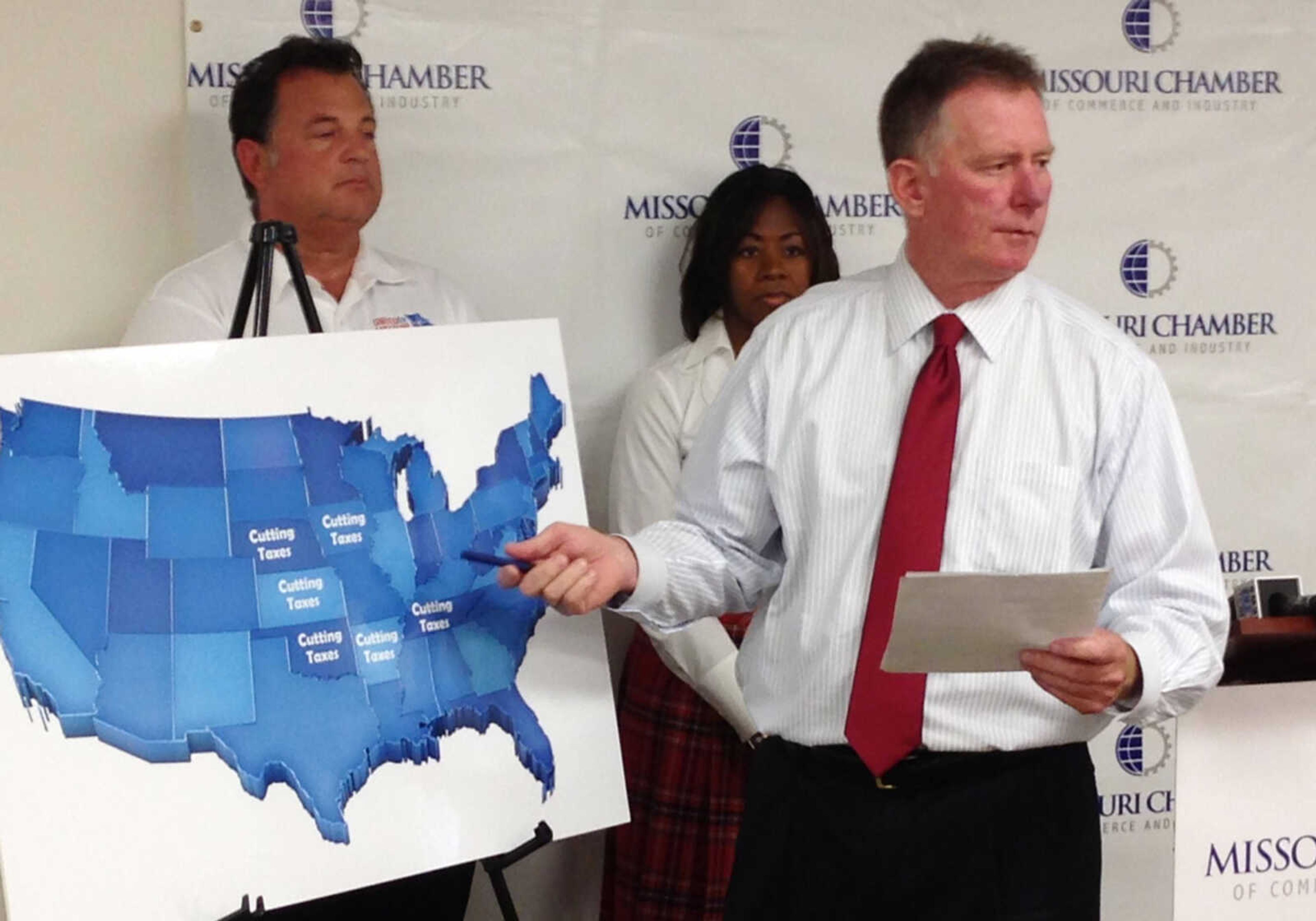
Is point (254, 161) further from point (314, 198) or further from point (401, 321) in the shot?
point (401, 321)

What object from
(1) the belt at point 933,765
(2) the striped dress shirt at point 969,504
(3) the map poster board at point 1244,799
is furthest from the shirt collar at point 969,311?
(3) the map poster board at point 1244,799

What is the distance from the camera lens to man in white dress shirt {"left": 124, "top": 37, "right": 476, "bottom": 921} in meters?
2.52

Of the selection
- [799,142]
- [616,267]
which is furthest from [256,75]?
[799,142]

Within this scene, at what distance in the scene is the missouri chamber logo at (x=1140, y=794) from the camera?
348cm

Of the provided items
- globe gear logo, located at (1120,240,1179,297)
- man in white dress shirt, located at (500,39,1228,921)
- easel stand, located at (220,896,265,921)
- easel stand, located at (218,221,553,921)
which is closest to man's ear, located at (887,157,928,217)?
man in white dress shirt, located at (500,39,1228,921)

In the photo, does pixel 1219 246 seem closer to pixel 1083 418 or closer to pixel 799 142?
pixel 799 142

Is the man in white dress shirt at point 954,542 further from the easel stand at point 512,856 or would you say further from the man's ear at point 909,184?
the easel stand at point 512,856

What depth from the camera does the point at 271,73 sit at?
2658 mm

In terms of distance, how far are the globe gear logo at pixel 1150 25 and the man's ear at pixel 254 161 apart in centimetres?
191

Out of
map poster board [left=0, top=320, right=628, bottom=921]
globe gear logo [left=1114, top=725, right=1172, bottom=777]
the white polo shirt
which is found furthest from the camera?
globe gear logo [left=1114, top=725, right=1172, bottom=777]

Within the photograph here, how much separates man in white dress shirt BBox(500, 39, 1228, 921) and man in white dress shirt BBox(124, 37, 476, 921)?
723mm

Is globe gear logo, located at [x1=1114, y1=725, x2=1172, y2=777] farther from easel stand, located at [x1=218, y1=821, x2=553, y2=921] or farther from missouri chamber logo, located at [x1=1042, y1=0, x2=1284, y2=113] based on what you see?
easel stand, located at [x1=218, y1=821, x2=553, y2=921]

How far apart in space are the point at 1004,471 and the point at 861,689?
34cm

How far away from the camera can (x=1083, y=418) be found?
1.95 meters
